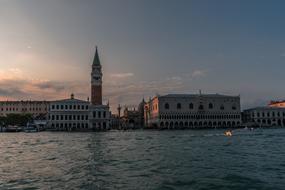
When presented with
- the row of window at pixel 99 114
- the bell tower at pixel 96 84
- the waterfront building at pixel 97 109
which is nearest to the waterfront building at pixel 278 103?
the waterfront building at pixel 97 109

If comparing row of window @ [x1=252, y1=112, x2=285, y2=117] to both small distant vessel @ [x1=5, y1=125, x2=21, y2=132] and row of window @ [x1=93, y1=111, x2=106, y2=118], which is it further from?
small distant vessel @ [x1=5, y1=125, x2=21, y2=132]

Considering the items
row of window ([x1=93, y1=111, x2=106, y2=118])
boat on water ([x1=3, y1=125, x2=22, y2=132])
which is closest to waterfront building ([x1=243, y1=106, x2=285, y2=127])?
row of window ([x1=93, y1=111, x2=106, y2=118])

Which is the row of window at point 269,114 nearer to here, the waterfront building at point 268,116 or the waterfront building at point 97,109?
the waterfront building at point 268,116

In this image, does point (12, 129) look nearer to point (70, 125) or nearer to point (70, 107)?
point (70, 125)

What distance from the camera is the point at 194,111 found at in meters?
115

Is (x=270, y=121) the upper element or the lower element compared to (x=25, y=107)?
lower

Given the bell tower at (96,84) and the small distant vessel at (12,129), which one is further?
the bell tower at (96,84)

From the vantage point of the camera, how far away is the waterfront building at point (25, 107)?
124 meters

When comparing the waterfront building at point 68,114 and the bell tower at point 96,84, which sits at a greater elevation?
the bell tower at point 96,84

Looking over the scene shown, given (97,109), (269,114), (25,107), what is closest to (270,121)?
(269,114)

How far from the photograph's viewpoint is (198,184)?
12.5 meters

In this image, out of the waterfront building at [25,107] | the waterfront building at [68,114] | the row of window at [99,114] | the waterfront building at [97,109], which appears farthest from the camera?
the waterfront building at [25,107]

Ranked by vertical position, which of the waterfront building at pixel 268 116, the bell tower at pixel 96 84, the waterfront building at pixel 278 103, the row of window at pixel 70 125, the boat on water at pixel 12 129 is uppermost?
the bell tower at pixel 96 84

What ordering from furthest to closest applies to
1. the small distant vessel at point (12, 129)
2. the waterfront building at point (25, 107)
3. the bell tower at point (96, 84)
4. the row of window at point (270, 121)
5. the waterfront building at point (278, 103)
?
A: the waterfront building at point (278, 103) → the waterfront building at point (25, 107) → the row of window at point (270, 121) → the bell tower at point (96, 84) → the small distant vessel at point (12, 129)
